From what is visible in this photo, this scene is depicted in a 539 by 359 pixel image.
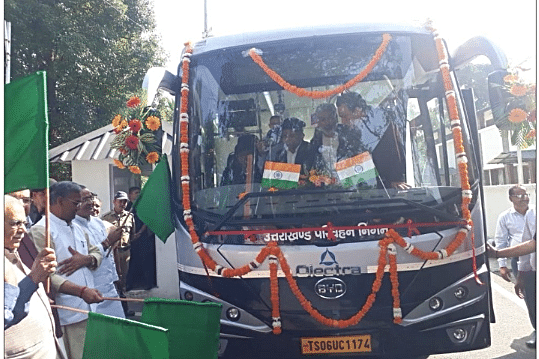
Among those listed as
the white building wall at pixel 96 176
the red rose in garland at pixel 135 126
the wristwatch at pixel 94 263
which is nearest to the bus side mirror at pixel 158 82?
the red rose in garland at pixel 135 126

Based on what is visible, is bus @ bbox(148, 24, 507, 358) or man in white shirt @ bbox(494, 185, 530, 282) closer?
bus @ bbox(148, 24, 507, 358)

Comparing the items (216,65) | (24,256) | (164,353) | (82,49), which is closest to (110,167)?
(82,49)

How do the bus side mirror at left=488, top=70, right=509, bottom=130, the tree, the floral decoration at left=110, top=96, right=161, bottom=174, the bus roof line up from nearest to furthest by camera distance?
the bus side mirror at left=488, top=70, right=509, bottom=130, the bus roof, the floral decoration at left=110, top=96, right=161, bottom=174, the tree

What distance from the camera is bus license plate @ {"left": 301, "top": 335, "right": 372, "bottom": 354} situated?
214 inches

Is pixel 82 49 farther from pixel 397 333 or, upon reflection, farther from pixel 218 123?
pixel 397 333

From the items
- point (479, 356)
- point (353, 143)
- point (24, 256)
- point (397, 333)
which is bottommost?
point (479, 356)

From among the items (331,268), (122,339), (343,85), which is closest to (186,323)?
(122,339)

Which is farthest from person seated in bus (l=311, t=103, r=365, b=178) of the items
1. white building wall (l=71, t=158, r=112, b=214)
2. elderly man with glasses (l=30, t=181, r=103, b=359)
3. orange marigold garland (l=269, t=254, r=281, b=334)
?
white building wall (l=71, t=158, r=112, b=214)

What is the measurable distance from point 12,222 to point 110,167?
9.82 meters

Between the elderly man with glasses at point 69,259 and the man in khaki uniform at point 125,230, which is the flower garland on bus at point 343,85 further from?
the man in khaki uniform at point 125,230

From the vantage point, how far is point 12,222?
386cm

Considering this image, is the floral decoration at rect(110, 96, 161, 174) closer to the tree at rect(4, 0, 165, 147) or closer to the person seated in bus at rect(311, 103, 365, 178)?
the person seated in bus at rect(311, 103, 365, 178)

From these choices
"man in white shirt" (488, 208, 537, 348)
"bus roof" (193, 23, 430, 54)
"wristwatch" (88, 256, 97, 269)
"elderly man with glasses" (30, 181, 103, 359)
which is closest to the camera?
"elderly man with glasses" (30, 181, 103, 359)

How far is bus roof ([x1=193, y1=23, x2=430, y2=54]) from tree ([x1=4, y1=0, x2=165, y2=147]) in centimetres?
1144
